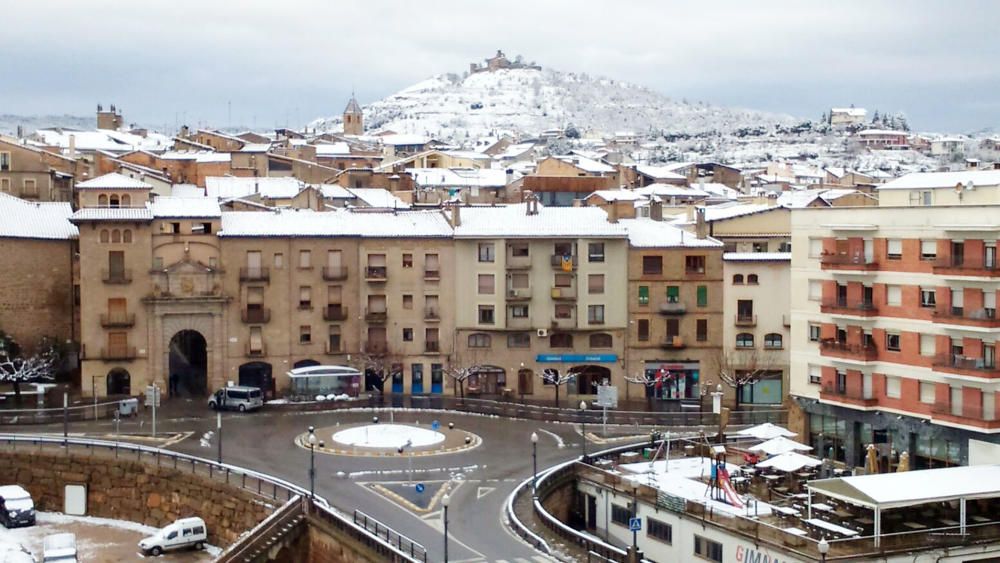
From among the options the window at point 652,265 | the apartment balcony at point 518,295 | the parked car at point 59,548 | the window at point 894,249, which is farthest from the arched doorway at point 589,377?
the parked car at point 59,548

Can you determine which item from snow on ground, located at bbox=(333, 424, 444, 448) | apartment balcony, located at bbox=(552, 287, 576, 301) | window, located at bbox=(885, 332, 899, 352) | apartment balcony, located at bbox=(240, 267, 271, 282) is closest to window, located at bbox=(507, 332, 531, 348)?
A: apartment balcony, located at bbox=(552, 287, 576, 301)

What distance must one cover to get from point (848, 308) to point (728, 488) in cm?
1273

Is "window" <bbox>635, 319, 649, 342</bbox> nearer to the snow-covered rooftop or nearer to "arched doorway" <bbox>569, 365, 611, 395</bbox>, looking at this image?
"arched doorway" <bbox>569, 365, 611, 395</bbox>

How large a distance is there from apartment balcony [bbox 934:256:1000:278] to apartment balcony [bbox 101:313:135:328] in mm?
41322

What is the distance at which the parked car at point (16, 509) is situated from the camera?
180ft

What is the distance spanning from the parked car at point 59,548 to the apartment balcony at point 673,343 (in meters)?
33.8

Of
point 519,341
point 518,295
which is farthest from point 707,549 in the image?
point 518,295

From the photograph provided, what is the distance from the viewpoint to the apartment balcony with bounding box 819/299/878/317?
54531 mm

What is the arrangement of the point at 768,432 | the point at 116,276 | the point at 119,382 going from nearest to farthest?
the point at 768,432 → the point at 116,276 → the point at 119,382

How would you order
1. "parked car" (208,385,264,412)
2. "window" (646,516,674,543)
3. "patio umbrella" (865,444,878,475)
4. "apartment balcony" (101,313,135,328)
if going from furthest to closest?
1. "apartment balcony" (101,313,135,328)
2. "parked car" (208,385,264,412)
3. "patio umbrella" (865,444,878,475)
4. "window" (646,516,674,543)

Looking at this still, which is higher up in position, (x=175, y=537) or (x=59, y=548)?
(x=175, y=537)

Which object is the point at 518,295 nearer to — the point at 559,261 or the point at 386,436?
the point at 559,261

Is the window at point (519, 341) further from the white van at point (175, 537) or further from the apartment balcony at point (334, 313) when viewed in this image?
the white van at point (175, 537)

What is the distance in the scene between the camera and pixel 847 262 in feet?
183
